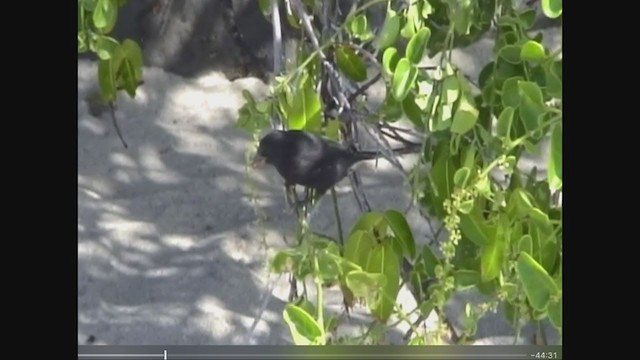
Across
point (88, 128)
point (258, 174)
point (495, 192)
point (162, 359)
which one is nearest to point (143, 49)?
point (88, 128)

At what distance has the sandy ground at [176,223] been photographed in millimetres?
1453

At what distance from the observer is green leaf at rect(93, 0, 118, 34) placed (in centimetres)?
131

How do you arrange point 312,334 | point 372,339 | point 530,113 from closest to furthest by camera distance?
point 530,113
point 312,334
point 372,339

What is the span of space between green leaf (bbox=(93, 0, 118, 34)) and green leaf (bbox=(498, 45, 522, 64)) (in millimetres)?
504

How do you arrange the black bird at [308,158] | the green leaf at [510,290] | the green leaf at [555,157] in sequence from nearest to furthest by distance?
the green leaf at [555,157] → the green leaf at [510,290] → the black bird at [308,158]

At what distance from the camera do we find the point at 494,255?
1.23m

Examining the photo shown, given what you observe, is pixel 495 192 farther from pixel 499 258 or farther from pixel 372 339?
pixel 372 339

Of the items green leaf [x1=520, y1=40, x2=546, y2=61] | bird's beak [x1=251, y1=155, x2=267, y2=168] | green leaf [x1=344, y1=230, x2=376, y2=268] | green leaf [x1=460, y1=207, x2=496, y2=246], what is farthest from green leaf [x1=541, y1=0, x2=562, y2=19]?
bird's beak [x1=251, y1=155, x2=267, y2=168]

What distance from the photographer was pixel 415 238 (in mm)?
1368

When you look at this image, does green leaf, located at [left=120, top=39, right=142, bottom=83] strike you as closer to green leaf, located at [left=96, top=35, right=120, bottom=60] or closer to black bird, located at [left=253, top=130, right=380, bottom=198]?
green leaf, located at [left=96, top=35, right=120, bottom=60]

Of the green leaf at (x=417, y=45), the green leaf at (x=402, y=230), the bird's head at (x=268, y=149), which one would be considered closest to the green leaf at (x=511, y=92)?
the green leaf at (x=417, y=45)

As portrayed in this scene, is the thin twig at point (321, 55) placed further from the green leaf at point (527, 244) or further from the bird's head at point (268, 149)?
the green leaf at point (527, 244)

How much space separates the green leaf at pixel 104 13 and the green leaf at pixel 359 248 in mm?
425

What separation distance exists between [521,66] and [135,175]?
58 centimetres
